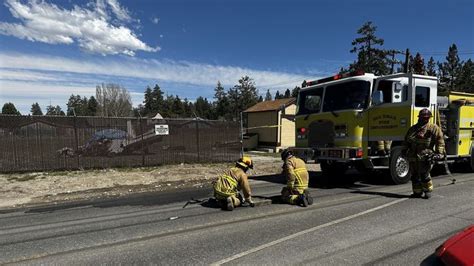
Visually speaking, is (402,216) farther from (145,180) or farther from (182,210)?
(145,180)

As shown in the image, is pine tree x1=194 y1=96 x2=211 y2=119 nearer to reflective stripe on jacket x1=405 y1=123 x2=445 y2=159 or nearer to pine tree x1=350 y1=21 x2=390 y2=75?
pine tree x1=350 y1=21 x2=390 y2=75

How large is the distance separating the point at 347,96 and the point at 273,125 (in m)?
17.4

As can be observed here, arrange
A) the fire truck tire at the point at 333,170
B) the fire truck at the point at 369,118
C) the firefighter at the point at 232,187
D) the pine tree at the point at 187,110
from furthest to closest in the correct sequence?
the pine tree at the point at 187,110, the fire truck tire at the point at 333,170, the fire truck at the point at 369,118, the firefighter at the point at 232,187

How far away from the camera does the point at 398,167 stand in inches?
409

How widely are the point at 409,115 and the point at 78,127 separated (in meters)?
10.9

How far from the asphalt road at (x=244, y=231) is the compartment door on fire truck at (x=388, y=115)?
1677 millimetres

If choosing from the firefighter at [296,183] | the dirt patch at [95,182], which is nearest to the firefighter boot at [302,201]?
the firefighter at [296,183]

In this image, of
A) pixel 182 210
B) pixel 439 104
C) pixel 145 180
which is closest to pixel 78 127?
pixel 145 180

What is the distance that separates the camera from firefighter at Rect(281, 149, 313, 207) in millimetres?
7879

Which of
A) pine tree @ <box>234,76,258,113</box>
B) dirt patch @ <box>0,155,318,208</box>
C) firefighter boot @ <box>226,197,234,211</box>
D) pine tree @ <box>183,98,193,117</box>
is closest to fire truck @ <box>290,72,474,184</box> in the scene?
firefighter boot @ <box>226,197,234,211</box>

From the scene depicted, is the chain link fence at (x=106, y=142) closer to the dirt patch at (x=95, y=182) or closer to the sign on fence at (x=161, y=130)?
the sign on fence at (x=161, y=130)

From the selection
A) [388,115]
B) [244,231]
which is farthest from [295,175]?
[388,115]

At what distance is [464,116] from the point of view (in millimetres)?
11742

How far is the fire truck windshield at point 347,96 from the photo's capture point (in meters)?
10.3
